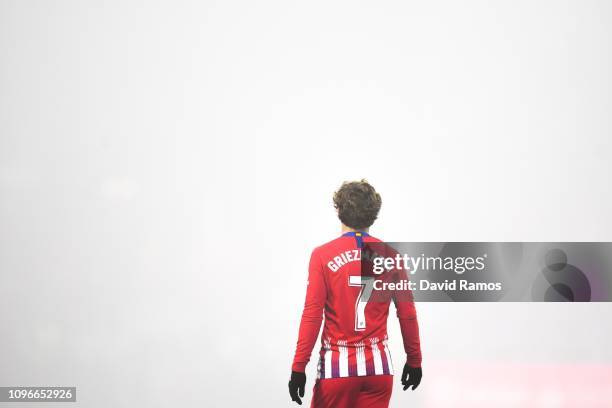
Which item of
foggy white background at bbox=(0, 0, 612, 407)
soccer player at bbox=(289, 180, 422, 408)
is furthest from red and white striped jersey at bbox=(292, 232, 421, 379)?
foggy white background at bbox=(0, 0, 612, 407)

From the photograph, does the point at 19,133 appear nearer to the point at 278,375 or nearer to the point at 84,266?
the point at 84,266

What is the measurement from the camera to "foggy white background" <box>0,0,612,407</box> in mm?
4645

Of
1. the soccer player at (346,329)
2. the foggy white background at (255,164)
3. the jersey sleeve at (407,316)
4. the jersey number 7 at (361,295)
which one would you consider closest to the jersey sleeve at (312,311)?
the soccer player at (346,329)

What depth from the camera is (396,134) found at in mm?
4895

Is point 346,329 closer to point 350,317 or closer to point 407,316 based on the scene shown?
point 350,317

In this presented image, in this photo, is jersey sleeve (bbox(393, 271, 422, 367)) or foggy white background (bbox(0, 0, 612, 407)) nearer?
jersey sleeve (bbox(393, 271, 422, 367))

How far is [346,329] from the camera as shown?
1983mm

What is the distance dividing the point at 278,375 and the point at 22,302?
2139mm

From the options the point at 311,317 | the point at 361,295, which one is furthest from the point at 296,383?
the point at 361,295

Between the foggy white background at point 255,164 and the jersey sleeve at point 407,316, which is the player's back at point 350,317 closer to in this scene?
Result: the jersey sleeve at point 407,316

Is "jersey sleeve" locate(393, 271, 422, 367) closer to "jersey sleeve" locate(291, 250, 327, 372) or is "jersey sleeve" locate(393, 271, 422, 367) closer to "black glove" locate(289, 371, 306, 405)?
"jersey sleeve" locate(291, 250, 327, 372)

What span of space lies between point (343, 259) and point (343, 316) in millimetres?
192

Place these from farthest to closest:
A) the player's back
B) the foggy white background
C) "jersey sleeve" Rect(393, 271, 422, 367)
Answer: the foggy white background, "jersey sleeve" Rect(393, 271, 422, 367), the player's back

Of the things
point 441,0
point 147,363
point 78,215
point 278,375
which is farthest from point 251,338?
point 441,0
